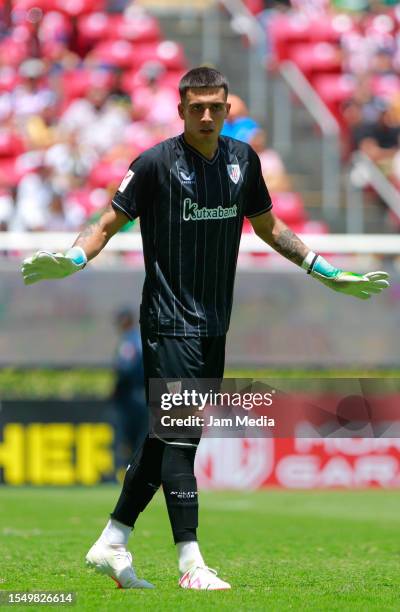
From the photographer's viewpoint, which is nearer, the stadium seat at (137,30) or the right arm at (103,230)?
the right arm at (103,230)

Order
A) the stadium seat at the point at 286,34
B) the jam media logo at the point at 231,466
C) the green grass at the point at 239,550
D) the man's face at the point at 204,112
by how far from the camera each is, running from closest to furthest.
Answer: the green grass at the point at 239,550 → the man's face at the point at 204,112 → the jam media logo at the point at 231,466 → the stadium seat at the point at 286,34

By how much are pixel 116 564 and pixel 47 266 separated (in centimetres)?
145

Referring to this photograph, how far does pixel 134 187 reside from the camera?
6.25 m

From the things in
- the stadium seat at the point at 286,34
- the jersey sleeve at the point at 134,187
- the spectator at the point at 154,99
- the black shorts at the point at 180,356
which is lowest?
the black shorts at the point at 180,356

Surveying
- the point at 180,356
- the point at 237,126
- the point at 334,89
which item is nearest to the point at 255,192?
the point at 180,356

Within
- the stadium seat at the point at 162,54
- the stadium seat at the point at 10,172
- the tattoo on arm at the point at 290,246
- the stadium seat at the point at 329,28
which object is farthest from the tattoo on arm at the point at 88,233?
the stadium seat at the point at 329,28

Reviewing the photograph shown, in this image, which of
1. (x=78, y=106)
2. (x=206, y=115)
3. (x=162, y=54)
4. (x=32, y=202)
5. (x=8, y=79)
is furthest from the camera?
(x=162, y=54)

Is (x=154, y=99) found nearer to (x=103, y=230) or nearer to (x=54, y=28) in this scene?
(x=54, y=28)

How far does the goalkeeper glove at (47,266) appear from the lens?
19.5 feet

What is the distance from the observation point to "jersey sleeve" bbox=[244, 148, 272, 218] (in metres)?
6.55

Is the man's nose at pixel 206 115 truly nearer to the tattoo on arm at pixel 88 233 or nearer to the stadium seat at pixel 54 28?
the tattoo on arm at pixel 88 233

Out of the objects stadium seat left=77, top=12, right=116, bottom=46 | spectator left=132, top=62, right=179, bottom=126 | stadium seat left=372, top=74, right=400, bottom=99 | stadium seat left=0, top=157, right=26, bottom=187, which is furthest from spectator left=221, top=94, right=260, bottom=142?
stadium seat left=77, top=12, right=116, bottom=46

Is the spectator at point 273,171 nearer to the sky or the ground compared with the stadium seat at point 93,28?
nearer to the ground

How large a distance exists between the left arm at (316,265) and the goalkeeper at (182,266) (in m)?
0.35
